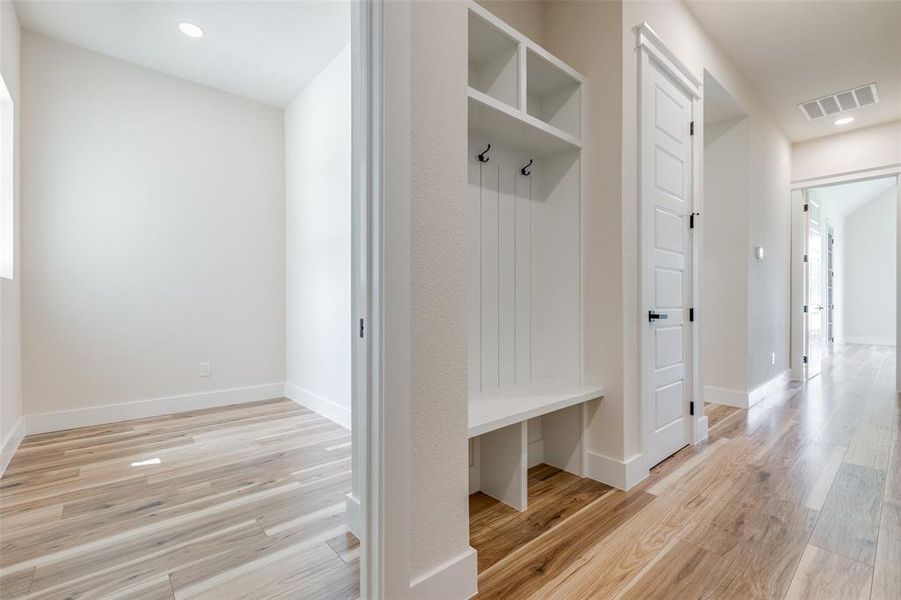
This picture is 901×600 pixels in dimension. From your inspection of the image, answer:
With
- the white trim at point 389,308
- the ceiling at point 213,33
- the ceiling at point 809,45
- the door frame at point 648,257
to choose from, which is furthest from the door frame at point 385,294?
the ceiling at point 809,45

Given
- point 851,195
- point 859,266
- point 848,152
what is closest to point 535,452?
point 848,152

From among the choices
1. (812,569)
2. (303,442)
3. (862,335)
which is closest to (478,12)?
(812,569)

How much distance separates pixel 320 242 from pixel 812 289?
6.09 metres

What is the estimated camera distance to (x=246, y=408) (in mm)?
3607

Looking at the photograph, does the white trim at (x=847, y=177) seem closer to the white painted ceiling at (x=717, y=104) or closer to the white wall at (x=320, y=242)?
the white painted ceiling at (x=717, y=104)

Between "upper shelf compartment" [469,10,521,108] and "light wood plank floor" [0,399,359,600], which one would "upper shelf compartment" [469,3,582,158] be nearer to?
"upper shelf compartment" [469,10,521,108]

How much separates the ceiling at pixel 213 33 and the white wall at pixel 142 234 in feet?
0.71

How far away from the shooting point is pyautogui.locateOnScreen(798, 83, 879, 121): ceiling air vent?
378 centimetres

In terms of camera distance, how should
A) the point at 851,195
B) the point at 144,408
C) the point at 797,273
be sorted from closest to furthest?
the point at 144,408, the point at 797,273, the point at 851,195

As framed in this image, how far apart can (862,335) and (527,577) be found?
1171cm

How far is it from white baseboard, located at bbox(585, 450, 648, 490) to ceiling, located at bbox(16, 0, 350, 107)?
10.4 feet

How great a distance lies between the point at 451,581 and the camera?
128 centimetres

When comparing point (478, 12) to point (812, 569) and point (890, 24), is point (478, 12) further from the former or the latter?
point (890, 24)

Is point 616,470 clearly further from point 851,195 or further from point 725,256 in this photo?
point 851,195
